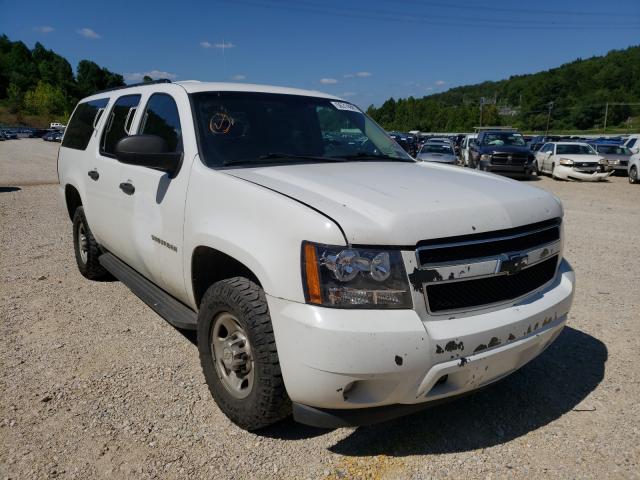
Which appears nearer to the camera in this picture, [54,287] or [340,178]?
[340,178]

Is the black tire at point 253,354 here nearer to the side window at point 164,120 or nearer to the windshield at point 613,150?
the side window at point 164,120

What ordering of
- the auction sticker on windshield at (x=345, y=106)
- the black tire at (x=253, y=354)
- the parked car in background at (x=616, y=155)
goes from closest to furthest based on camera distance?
1. the black tire at (x=253, y=354)
2. the auction sticker on windshield at (x=345, y=106)
3. the parked car in background at (x=616, y=155)

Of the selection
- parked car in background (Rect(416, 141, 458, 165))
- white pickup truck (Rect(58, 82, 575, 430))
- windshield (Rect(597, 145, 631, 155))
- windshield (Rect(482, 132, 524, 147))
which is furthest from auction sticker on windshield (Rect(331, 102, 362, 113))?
windshield (Rect(597, 145, 631, 155))

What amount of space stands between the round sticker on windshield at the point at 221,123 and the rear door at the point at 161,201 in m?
0.14

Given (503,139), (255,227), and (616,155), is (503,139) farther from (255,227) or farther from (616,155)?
(255,227)

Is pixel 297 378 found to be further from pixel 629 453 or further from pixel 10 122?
pixel 10 122

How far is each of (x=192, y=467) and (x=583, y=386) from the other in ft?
8.28

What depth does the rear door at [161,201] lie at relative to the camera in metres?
3.00

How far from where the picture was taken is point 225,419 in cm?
281

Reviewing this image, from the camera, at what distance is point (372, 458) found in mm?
2488

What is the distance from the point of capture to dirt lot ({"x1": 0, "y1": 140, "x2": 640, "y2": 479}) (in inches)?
95.5

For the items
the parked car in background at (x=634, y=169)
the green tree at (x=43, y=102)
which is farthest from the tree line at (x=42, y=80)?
the parked car in background at (x=634, y=169)

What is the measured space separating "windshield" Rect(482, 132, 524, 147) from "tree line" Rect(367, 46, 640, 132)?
7195cm

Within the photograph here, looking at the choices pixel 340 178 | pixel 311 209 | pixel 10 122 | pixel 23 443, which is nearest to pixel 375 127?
pixel 340 178
